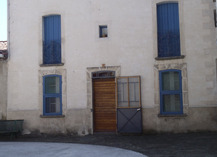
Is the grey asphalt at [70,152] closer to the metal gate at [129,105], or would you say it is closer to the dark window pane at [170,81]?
the metal gate at [129,105]

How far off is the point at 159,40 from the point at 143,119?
325cm

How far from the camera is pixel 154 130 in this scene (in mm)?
12953

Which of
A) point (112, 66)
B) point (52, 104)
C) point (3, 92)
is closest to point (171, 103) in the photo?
point (112, 66)

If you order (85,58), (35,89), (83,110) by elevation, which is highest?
(85,58)

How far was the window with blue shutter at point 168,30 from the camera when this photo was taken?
13227 millimetres

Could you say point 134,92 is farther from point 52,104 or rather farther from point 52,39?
point 52,39

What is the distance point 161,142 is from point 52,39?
6901mm

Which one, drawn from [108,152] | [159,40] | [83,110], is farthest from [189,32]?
[108,152]

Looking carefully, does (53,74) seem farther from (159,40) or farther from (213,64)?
(213,64)

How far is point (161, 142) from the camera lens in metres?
10.7

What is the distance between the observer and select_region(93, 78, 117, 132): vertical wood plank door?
13.7 metres

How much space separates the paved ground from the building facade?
595mm

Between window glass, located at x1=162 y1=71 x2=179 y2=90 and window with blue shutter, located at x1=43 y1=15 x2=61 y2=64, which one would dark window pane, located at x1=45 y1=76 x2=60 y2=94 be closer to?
window with blue shutter, located at x1=43 y1=15 x2=61 y2=64

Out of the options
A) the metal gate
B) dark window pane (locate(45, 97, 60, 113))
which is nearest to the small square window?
the metal gate
